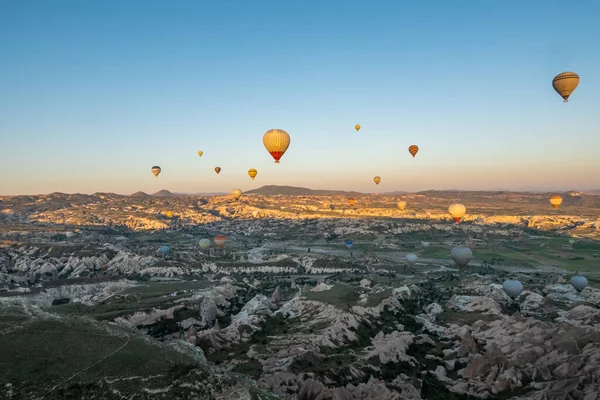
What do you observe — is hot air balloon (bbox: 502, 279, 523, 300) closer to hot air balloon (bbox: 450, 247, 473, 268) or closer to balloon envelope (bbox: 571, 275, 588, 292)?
hot air balloon (bbox: 450, 247, 473, 268)

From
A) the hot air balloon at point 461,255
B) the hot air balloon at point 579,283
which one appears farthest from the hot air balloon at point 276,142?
the hot air balloon at point 579,283

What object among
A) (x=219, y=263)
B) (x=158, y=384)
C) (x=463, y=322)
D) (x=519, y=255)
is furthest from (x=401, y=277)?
(x=158, y=384)

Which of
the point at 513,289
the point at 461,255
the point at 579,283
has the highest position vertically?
the point at 461,255

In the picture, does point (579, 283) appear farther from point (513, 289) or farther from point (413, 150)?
point (413, 150)

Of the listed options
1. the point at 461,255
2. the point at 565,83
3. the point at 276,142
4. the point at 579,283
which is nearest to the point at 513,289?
the point at 461,255

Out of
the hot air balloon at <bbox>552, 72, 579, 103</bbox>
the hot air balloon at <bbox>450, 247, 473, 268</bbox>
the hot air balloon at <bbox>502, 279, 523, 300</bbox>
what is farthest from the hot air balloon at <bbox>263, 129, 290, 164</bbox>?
the hot air balloon at <bbox>502, 279, 523, 300</bbox>

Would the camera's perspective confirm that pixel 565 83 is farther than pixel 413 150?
No

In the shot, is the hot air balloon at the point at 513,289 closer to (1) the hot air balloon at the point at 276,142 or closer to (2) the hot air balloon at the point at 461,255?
(2) the hot air balloon at the point at 461,255
